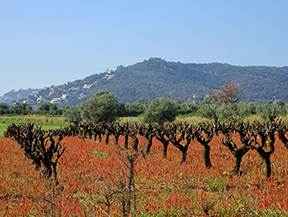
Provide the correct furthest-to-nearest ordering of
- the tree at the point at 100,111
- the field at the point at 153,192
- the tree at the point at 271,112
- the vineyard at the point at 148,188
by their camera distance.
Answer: the tree at the point at 100,111 → the tree at the point at 271,112 → the field at the point at 153,192 → the vineyard at the point at 148,188

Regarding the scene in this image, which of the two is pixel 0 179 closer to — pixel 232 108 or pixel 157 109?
pixel 157 109

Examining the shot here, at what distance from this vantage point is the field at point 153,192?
6.78 metres

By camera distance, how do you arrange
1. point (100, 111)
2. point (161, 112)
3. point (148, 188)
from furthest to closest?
point (161, 112)
point (100, 111)
point (148, 188)

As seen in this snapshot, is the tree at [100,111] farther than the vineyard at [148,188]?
Yes

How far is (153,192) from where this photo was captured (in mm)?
9688

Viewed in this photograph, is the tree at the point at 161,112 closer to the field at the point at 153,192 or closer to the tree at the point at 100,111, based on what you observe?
the tree at the point at 100,111

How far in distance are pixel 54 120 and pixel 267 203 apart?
252 feet

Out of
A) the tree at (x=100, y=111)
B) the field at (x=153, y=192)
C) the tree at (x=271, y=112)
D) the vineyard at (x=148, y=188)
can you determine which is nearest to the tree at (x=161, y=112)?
the tree at (x=100, y=111)

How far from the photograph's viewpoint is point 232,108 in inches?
2430

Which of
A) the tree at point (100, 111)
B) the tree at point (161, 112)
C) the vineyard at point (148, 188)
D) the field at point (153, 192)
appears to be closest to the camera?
the vineyard at point (148, 188)

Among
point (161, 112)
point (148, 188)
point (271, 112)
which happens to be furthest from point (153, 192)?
point (161, 112)

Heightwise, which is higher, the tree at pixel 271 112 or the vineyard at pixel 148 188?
the tree at pixel 271 112

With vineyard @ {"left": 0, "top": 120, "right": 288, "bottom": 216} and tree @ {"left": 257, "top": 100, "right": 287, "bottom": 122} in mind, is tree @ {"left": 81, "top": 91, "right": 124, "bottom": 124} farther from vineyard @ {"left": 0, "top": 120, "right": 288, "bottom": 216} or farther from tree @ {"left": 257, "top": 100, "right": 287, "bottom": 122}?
vineyard @ {"left": 0, "top": 120, "right": 288, "bottom": 216}

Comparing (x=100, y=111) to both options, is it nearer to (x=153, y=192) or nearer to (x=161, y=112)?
(x=161, y=112)
